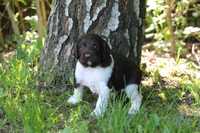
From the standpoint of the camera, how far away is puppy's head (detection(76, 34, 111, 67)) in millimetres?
4484

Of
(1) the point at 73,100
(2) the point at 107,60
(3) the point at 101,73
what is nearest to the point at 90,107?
(1) the point at 73,100

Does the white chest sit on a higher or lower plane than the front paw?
higher

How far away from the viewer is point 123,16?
5.28 m

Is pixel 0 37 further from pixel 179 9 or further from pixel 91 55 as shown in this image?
pixel 91 55

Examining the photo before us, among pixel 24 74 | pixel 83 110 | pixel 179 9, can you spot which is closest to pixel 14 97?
pixel 24 74

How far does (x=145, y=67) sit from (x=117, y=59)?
106cm

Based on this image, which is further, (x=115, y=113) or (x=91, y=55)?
(x=91, y=55)

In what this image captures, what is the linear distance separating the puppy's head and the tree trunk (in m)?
0.69

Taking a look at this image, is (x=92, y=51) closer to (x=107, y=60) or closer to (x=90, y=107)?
(x=107, y=60)

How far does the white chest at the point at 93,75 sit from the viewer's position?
4672 mm

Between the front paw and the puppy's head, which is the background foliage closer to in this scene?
the front paw

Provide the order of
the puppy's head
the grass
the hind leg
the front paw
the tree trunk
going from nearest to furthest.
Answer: the grass < the puppy's head < the hind leg < the front paw < the tree trunk

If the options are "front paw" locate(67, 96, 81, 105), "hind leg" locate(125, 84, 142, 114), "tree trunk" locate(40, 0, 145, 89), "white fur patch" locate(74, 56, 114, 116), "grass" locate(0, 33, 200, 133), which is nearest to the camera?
"grass" locate(0, 33, 200, 133)

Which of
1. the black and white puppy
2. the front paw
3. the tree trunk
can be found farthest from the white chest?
the tree trunk
